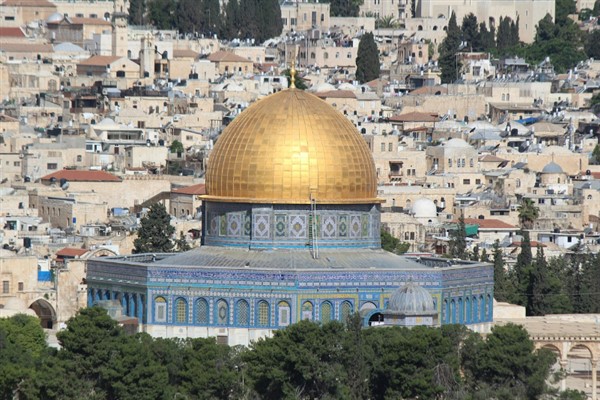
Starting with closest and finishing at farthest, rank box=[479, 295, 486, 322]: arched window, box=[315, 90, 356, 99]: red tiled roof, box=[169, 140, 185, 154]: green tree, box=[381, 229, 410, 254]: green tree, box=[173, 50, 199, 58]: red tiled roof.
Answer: box=[479, 295, 486, 322]: arched window < box=[381, 229, 410, 254]: green tree < box=[169, 140, 185, 154]: green tree < box=[315, 90, 356, 99]: red tiled roof < box=[173, 50, 199, 58]: red tiled roof

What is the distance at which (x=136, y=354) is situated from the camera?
58.6 meters

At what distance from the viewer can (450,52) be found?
144m

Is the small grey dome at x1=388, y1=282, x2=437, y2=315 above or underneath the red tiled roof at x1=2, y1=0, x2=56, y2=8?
underneath

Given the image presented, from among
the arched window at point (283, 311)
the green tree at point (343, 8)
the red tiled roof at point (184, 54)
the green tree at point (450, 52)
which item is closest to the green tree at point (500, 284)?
the arched window at point (283, 311)

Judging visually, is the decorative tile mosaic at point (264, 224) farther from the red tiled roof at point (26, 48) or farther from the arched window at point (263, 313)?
the red tiled roof at point (26, 48)

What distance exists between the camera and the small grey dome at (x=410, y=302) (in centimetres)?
6225

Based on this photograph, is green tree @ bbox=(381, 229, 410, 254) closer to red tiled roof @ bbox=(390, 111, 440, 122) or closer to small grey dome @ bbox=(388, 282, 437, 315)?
small grey dome @ bbox=(388, 282, 437, 315)

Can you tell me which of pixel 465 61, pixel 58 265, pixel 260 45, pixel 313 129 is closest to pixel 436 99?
pixel 465 61

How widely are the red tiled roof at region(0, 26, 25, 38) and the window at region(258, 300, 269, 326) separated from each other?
84.8 metres

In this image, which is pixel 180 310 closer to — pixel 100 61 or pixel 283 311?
pixel 283 311

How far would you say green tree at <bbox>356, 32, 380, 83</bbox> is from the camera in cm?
14000

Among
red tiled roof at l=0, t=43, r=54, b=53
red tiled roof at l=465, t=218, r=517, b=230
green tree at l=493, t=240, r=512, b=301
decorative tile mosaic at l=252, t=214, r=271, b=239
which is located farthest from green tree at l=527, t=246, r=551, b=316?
red tiled roof at l=0, t=43, r=54, b=53

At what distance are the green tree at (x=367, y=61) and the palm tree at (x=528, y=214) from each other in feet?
141

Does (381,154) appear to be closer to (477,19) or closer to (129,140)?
(129,140)
